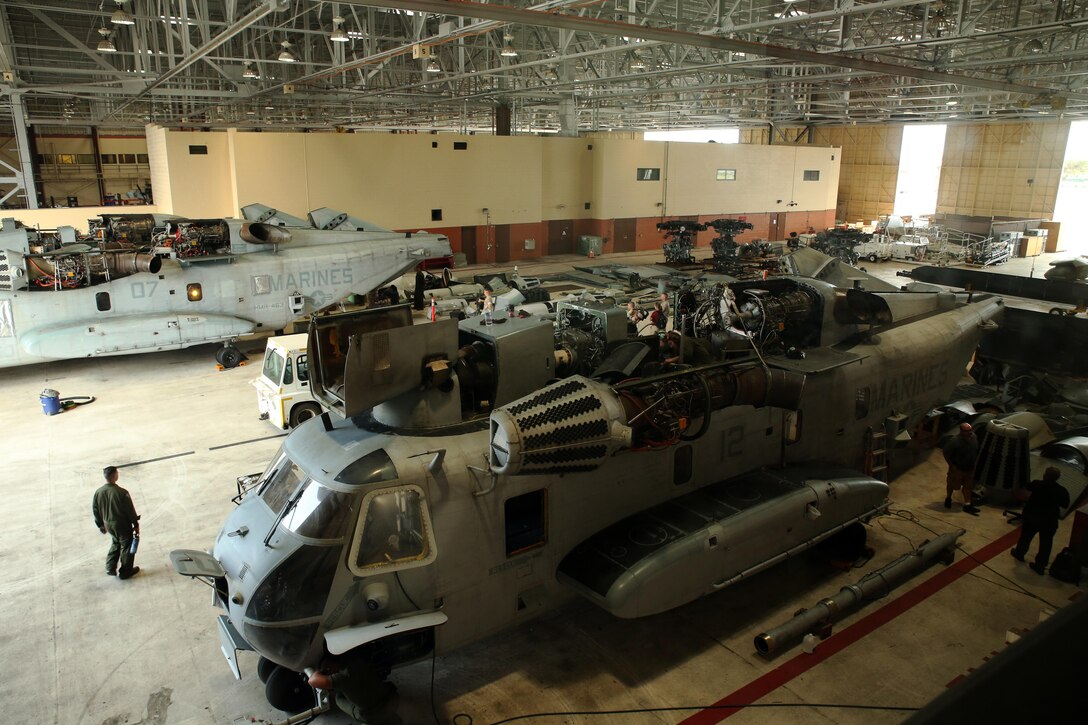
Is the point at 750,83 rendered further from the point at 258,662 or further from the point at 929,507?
the point at 258,662

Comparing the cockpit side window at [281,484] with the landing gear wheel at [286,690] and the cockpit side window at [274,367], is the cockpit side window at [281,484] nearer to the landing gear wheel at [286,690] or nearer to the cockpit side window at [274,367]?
the landing gear wheel at [286,690]

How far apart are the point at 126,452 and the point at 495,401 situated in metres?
8.75

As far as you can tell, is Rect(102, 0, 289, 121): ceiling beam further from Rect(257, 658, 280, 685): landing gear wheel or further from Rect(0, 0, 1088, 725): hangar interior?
Rect(257, 658, 280, 685): landing gear wheel

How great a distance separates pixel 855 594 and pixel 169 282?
16560 millimetres

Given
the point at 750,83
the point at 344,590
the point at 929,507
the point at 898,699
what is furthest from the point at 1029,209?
the point at 344,590

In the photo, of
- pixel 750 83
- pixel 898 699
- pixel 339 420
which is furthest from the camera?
pixel 750 83

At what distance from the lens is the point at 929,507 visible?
1138 centimetres

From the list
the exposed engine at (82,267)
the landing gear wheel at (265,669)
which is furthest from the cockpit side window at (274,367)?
the landing gear wheel at (265,669)

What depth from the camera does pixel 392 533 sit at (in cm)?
663

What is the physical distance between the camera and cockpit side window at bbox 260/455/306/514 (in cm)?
713

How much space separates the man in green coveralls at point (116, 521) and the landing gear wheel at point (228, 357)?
9.81 metres

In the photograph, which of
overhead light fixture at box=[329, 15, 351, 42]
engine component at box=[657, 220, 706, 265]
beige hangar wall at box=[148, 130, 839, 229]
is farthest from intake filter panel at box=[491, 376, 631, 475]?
engine component at box=[657, 220, 706, 265]

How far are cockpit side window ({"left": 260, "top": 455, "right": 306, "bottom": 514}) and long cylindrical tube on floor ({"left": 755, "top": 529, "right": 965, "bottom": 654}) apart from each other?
16.8 ft

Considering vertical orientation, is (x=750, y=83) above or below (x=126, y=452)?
above
